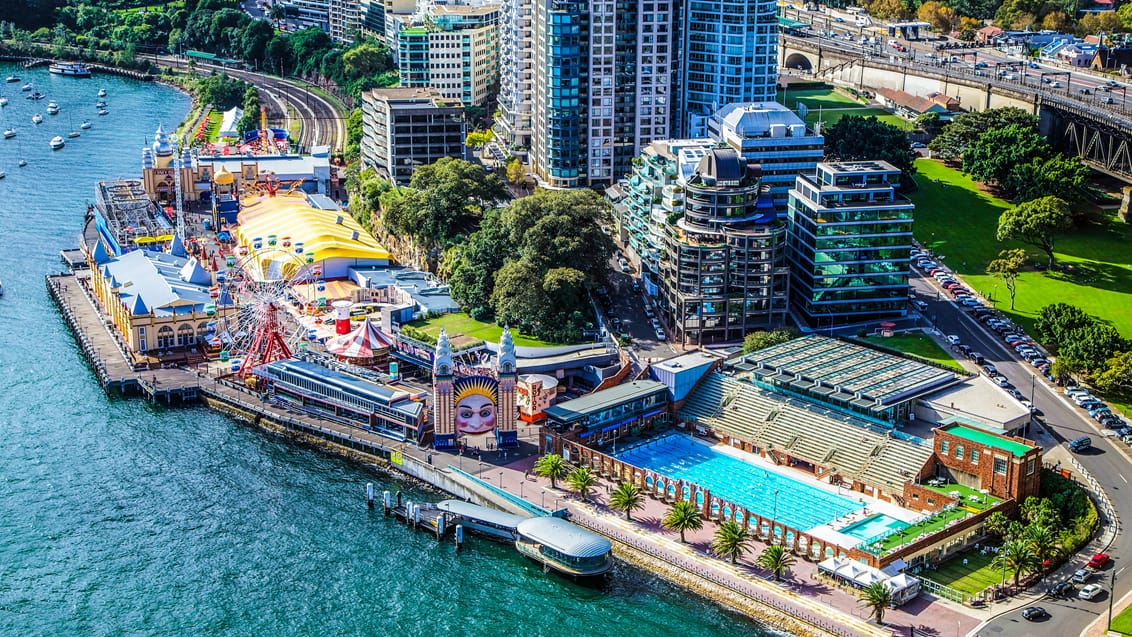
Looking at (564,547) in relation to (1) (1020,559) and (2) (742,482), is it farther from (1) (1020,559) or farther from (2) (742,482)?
(1) (1020,559)

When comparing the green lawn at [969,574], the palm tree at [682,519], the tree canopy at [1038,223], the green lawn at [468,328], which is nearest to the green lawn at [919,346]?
the tree canopy at [1038,223]

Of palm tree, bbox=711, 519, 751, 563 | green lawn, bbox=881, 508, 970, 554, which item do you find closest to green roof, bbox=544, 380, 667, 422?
palm tree, bbox=711, 519, 751, 563

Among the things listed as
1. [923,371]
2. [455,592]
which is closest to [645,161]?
[923,371]

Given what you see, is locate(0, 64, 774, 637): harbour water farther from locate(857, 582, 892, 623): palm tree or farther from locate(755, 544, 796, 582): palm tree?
locate(857, 582, 892, 623): palm tree

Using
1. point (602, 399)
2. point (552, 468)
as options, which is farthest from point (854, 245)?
point (552, 468)

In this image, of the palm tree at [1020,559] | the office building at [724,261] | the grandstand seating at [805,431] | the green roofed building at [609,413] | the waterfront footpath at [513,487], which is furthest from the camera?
the office building at [724,261]

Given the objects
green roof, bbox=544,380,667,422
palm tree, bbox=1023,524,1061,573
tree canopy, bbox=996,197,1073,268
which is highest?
tree canopy, bbox=996,197,1073,268

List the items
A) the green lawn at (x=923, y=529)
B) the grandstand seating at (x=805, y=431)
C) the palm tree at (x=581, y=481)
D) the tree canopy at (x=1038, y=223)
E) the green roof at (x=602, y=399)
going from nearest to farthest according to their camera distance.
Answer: the green lawn at (x=923, y=529) < the palm tree at (x=581, y=481) < the grandstand seating at (x=805, y=431) < the green roof at (x=602, y=399) < the tree canopy at (x=1038, y=223)

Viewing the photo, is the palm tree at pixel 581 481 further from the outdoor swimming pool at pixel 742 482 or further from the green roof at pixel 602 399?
the green roof at pixel 602 399
